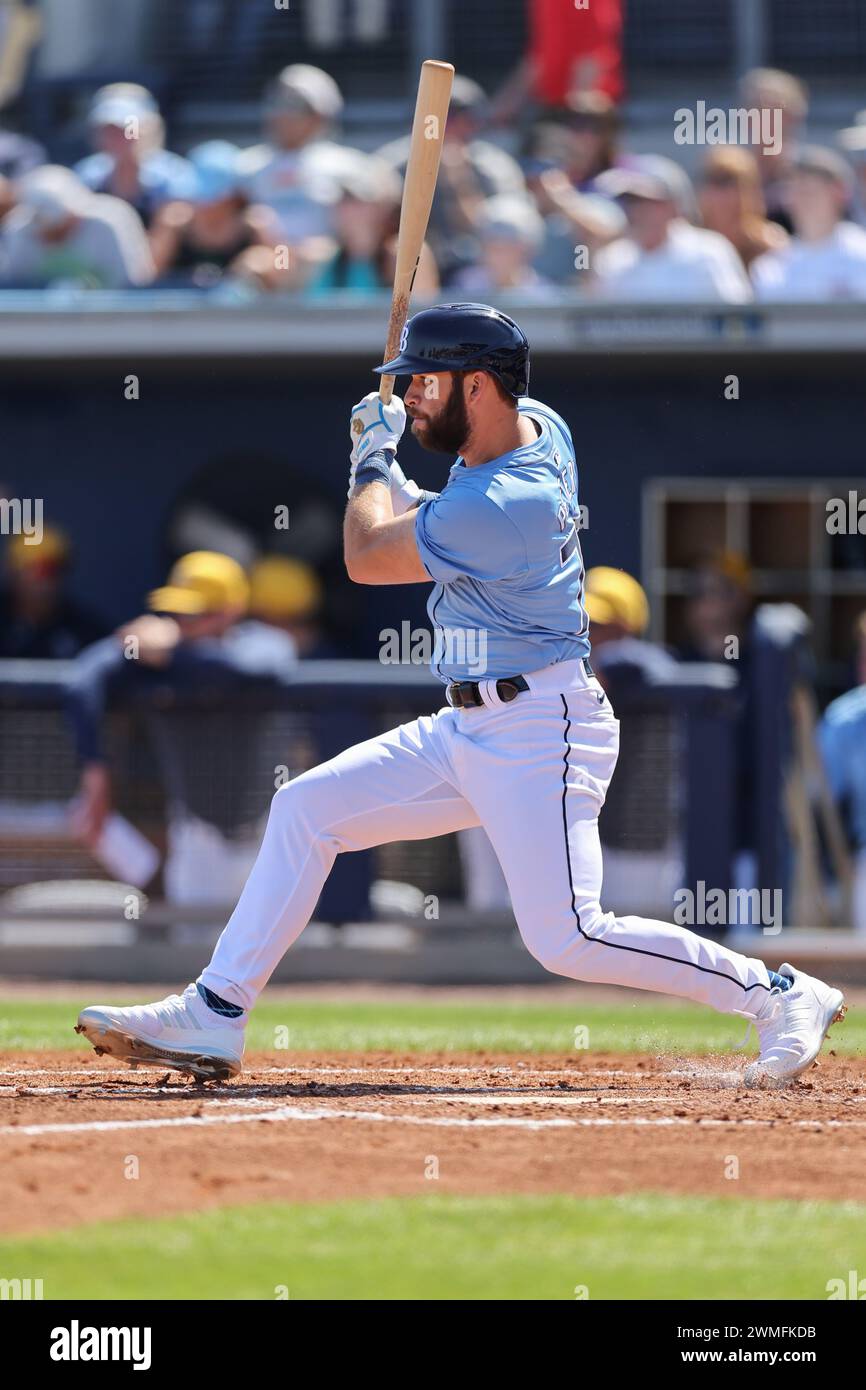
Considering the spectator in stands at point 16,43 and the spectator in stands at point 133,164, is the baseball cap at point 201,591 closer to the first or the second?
the spectator in stands at point 133,164

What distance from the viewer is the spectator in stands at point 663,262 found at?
1091 cm

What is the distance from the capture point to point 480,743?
490 centimetres

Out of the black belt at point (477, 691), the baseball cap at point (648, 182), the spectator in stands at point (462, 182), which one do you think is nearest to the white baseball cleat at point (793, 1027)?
the black belt at point (477, 691)

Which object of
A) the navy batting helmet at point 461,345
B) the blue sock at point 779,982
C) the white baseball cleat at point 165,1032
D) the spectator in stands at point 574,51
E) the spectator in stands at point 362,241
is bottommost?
the white baseball cleat at point 165,1032

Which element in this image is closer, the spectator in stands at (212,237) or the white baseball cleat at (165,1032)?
the white baseball cleat at (165,1032)

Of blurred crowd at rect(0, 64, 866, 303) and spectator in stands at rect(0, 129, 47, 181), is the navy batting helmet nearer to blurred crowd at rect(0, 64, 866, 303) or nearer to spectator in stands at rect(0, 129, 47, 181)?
blurred crowd at rect(0, 64, 866, 303)

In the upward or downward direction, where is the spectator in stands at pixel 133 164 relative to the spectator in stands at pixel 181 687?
upward

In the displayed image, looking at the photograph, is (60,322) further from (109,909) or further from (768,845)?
(768,845)

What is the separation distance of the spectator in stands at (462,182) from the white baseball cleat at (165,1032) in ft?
23.2

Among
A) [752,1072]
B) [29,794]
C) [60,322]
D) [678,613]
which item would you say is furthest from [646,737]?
[752,1072]

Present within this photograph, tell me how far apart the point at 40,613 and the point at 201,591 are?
1.47 meters

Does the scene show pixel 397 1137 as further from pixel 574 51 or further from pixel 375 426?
pixel 574 51

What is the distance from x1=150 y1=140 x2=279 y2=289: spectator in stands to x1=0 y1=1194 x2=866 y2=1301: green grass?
8.16 metres
